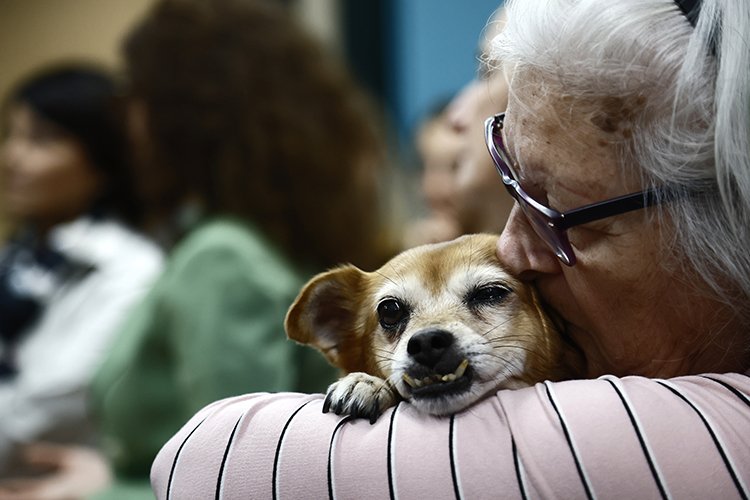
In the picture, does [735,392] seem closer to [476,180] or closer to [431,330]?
[431,330]

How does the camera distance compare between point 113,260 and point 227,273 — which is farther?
point 113,260

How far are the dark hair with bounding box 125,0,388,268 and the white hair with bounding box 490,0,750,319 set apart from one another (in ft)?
2.68

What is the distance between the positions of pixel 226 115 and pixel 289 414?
100 cm

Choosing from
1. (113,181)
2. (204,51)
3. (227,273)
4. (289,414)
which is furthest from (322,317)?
(113,181)

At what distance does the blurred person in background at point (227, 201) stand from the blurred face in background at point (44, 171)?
0.78m

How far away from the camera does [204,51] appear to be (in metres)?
1.57

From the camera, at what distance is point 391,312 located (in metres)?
1.00

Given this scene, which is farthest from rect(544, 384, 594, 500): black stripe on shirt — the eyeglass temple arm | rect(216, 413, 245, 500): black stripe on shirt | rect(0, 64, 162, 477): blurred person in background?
rect(0, 64, 162, 477): blurred person in background

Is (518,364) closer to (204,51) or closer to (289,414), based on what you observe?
(289,414)

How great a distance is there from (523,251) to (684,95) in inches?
11.0

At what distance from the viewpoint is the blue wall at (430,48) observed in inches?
54.6

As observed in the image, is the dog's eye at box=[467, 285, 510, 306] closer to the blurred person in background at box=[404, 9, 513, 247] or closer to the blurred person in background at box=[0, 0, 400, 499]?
the blurred person in background at box=[404, 9, 513, 247]

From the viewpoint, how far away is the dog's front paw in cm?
75

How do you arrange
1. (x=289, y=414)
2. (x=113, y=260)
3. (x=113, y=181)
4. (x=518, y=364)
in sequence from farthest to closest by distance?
(x=113, y=181)
(x=113, y=260)
(x=518, y=364)
(x=289, y=414)
